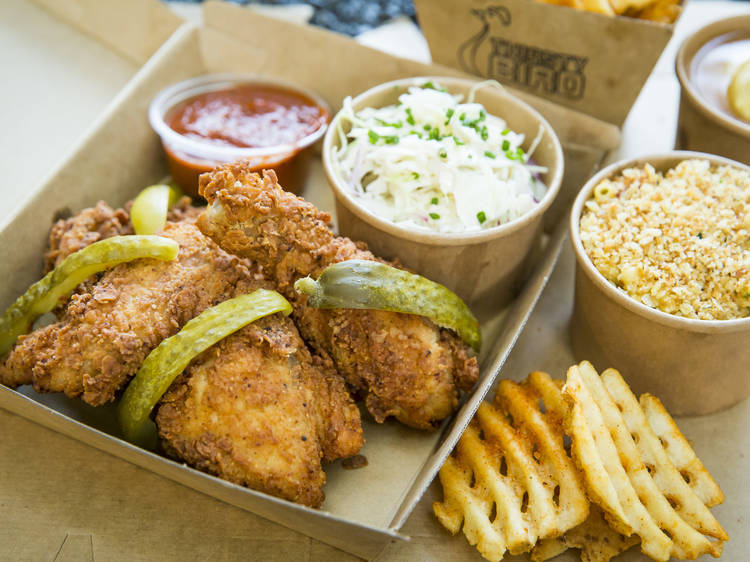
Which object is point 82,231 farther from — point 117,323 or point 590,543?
point 590,543

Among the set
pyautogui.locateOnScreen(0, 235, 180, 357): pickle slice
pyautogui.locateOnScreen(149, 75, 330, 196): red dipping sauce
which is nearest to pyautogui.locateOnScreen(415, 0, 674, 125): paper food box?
pyautogui.locateOnScreen(149, 75, 330, 196): red dipping sauce

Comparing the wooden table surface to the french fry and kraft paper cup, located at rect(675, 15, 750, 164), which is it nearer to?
kraft paper cup, located at rect(675, 15, 750, 164)

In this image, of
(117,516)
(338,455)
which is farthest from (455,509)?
A: (117,516)

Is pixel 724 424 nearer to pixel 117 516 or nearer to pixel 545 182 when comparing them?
pixel 545 182

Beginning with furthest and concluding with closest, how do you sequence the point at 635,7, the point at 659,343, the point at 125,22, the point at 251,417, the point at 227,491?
the point at 125,22 → the point at 635,7 → the point at 659,343 → the point at 251,417 → the point at 227,491

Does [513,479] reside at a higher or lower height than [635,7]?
lower

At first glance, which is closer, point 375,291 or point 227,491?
point 227,491

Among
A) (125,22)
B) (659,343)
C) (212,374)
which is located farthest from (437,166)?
(125,22)

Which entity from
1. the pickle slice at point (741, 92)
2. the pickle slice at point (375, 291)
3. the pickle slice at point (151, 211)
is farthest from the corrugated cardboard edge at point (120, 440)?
the pickle slice at point (741, 92)
